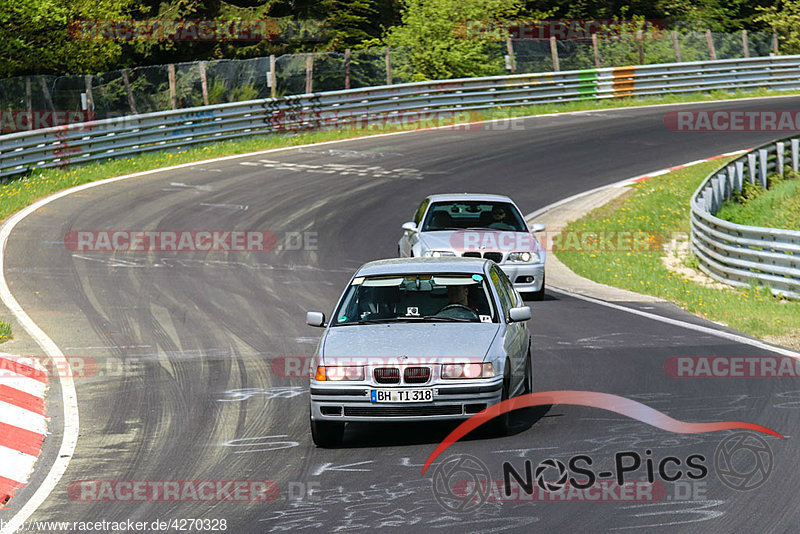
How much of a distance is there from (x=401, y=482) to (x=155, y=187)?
20389 mm

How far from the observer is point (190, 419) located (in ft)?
34.5

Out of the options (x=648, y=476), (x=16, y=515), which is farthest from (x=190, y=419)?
(x=648, y=476)

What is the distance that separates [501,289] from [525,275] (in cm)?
643

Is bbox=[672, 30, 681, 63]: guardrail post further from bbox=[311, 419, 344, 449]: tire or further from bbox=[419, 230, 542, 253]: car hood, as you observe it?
bbox=[311, 419, 344, 449]: tire

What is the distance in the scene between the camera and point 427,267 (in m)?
10.8

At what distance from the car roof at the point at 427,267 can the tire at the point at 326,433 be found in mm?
1871

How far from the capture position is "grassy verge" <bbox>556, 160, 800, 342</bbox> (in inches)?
617

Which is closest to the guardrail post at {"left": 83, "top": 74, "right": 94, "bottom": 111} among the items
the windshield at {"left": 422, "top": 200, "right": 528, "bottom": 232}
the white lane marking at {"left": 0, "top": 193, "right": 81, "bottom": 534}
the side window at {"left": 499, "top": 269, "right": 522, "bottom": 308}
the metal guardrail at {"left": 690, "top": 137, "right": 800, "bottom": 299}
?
the white lane marking at {"left": 0, "top": 193, "right": 81, "bottom": 534}

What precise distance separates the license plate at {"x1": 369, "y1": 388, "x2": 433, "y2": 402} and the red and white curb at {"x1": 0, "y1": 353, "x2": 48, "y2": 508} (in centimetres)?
285

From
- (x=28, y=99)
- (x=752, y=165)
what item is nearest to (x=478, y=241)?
(x=752, y=165)

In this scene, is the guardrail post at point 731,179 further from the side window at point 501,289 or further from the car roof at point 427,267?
the car roof at point 427,267

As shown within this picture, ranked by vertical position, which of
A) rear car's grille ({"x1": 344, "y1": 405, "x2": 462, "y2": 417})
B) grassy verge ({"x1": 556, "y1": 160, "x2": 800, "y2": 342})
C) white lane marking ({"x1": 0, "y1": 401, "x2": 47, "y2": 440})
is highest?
rear car's grille ({"x1": 344, "y1": 405, "x2": 462, "y2": 417})

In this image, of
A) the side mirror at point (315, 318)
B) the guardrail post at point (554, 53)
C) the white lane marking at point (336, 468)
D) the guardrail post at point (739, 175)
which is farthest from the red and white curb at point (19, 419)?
the guardrail post at point (554, 53)

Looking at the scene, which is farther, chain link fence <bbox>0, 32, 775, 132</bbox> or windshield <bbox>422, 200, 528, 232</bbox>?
chain link fence <bbox>0, 32, 775, 132</bbox>
